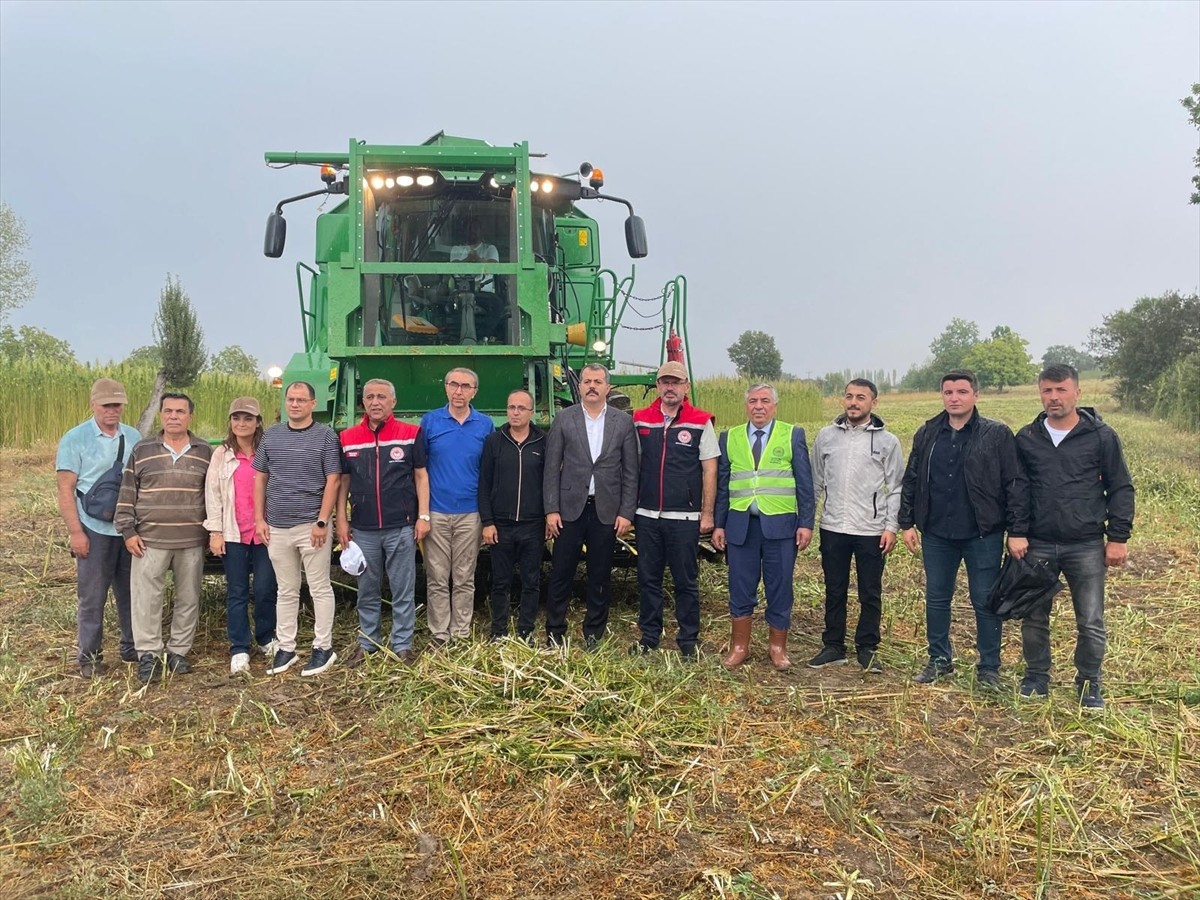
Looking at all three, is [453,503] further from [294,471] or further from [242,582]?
[242,582]

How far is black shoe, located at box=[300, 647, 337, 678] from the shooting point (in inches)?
201

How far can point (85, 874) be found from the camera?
3068mm

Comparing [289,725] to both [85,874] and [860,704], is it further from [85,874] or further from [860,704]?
[860,704]

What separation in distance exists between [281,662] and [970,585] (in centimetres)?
415

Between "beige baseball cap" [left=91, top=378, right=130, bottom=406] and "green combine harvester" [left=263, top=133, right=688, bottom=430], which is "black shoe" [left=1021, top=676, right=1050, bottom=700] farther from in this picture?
"beige baseball cap" [left=91, top=378, right=130, bottom=406]

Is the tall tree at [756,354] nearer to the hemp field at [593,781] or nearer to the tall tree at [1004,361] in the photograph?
the tall tree at [1004,361]

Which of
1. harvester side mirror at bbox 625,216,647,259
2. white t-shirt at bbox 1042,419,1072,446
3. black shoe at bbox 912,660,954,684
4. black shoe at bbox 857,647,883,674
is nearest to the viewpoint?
white t-shirt at bbox 1042,419,1072,446

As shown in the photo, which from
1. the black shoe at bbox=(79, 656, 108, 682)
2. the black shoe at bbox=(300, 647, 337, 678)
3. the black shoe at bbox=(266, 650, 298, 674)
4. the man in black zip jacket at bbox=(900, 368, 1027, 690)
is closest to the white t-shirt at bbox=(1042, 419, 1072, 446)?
the man in black zip jacket at bbox=(900, 368, 1027, 690)

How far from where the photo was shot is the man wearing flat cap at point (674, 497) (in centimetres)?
528

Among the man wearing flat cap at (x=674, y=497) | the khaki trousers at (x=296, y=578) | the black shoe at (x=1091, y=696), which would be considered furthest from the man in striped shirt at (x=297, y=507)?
the black shoe at (x=1091, y=696)

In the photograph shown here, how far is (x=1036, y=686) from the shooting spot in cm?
469

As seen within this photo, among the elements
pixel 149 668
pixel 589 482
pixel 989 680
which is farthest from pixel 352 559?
pixel 989 680

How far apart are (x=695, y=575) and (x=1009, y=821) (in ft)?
7.62

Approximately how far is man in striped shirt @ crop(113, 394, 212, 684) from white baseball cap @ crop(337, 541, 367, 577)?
95 cm
